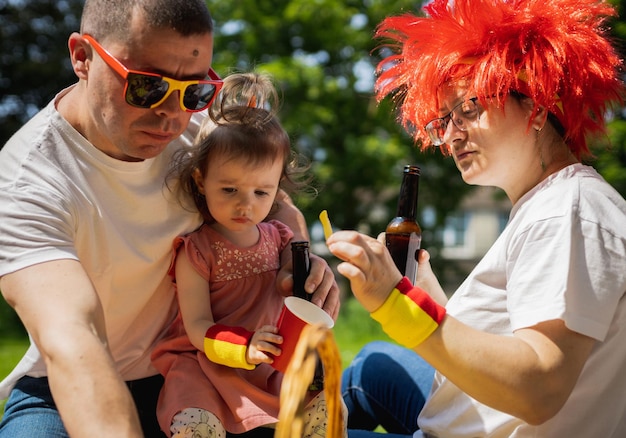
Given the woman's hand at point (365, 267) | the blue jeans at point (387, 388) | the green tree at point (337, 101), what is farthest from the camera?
the green tree at point (337, 101)

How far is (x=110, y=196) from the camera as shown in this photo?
2617 millimetres

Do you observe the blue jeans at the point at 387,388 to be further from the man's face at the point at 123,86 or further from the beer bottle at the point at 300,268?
Answer: the man's face at the point at 123,86

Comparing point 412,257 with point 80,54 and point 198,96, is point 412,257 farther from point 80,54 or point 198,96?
point 80,54

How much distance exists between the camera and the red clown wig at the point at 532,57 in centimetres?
219

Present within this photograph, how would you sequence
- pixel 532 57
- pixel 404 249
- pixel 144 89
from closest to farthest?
pixel 532 57 → pixel 144 89 → pixel 404 249

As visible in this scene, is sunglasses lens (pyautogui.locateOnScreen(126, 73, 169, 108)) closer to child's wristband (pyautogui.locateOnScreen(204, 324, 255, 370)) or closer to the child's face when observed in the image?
the child's face

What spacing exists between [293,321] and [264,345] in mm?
123

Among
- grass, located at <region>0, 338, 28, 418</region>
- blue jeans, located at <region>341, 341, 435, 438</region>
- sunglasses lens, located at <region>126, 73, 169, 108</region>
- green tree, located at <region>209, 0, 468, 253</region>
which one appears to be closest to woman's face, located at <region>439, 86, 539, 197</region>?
sunglasses lens, located at <region>126, 73, 169, 108</region>

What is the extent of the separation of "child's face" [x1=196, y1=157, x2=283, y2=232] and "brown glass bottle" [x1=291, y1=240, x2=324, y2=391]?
269 millimetres

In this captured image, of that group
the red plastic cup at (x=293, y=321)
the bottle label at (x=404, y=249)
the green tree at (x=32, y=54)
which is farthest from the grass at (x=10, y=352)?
the green tree at (x=32, y=54)

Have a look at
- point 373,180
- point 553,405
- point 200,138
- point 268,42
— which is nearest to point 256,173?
point 200,138

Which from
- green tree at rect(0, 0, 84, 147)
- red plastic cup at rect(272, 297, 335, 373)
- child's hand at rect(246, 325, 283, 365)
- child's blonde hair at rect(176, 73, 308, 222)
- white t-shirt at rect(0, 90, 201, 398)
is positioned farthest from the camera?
green tree at rect(0, 0, 84, 147)

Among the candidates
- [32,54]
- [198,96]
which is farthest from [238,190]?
[32,54]

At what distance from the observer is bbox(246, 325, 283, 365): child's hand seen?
7.27ft
